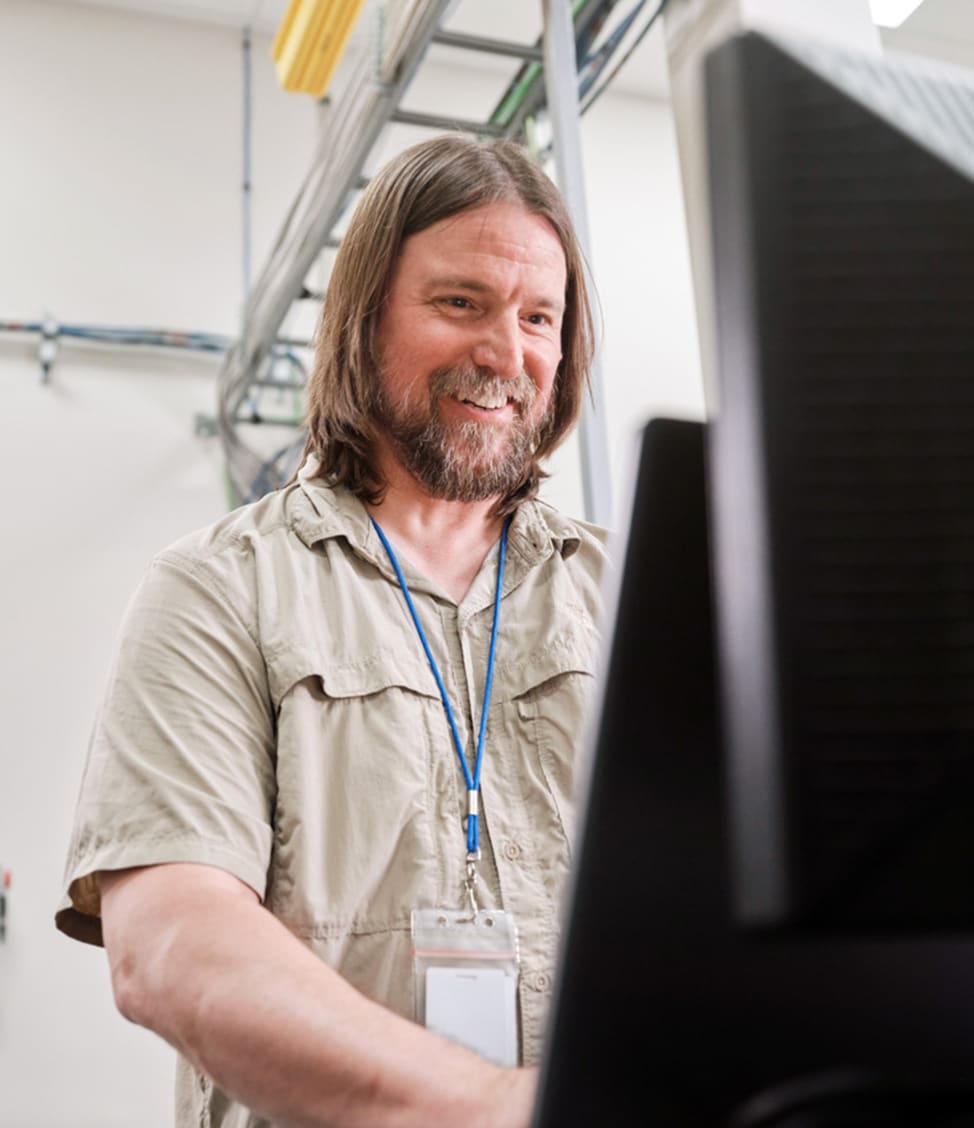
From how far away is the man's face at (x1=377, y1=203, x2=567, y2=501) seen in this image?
1.27m

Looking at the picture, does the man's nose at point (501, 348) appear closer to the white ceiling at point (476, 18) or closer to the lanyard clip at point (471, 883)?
the lanyard clip at point (471, 883)

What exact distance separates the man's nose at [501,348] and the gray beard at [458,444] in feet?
0.05

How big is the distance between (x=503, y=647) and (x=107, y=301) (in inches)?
117

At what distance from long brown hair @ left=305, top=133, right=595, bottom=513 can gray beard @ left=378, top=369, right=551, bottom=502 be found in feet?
0.12

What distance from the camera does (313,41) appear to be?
2.58 m

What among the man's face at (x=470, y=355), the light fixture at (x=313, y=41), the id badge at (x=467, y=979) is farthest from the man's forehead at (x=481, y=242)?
the light fixture at (x=313, y=41)

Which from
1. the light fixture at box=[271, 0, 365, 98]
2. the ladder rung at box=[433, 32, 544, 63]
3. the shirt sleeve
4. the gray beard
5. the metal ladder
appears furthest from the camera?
the light fixture at box=[271, 0, 365, 98]

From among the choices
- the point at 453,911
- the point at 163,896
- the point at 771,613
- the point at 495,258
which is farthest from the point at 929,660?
the point at 495,258

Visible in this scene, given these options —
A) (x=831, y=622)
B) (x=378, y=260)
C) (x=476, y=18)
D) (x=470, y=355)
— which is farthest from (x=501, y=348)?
(x=476, y=18)

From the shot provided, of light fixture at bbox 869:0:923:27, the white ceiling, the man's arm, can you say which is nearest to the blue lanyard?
the man's arm

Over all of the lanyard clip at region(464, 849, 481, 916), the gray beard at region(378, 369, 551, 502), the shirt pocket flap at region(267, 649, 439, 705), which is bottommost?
the lanyard clip at region(464, 849, 481, 916)

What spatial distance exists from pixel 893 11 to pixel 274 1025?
1460 millimetres

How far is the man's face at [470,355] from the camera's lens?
50.1 inches

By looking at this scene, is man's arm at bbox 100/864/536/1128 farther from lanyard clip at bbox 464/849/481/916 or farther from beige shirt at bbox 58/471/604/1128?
lanyard clip at bbox 464/849/481/916
